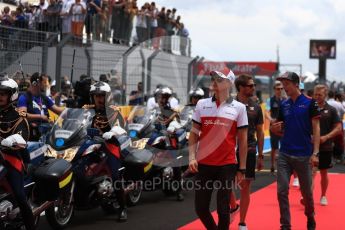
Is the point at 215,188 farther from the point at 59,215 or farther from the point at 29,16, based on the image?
the point at 29,16

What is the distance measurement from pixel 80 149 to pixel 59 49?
6.79 m

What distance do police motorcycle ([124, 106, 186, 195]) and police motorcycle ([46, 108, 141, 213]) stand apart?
83 cm

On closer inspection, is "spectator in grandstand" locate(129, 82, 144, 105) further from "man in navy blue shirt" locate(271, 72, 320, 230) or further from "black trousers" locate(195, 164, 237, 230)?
"black trousers" locate(195, 164, 237, 230)

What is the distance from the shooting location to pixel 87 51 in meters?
16.6

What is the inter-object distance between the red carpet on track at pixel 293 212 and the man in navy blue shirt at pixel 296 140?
1.02 m

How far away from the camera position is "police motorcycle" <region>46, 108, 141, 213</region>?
910 centimetres

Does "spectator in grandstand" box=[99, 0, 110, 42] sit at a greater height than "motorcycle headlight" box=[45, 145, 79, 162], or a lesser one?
greater

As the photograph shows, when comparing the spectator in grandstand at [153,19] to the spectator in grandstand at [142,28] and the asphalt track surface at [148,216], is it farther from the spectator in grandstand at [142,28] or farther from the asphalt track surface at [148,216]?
the asphalt track surface at [148,216]

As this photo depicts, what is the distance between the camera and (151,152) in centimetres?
1105

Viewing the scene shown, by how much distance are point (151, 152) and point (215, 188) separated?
147 inches

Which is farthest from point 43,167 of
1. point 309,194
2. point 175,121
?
point 175,121

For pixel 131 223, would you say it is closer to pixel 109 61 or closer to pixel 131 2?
pixel 109 61

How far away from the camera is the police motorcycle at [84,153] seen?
9.10m

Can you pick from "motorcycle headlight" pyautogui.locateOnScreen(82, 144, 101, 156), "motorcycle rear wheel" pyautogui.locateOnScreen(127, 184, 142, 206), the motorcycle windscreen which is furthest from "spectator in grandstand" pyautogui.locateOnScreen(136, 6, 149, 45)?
"motorcycle headlight" pyautogui.locateOnScreen(82, 144, 101, 156)
